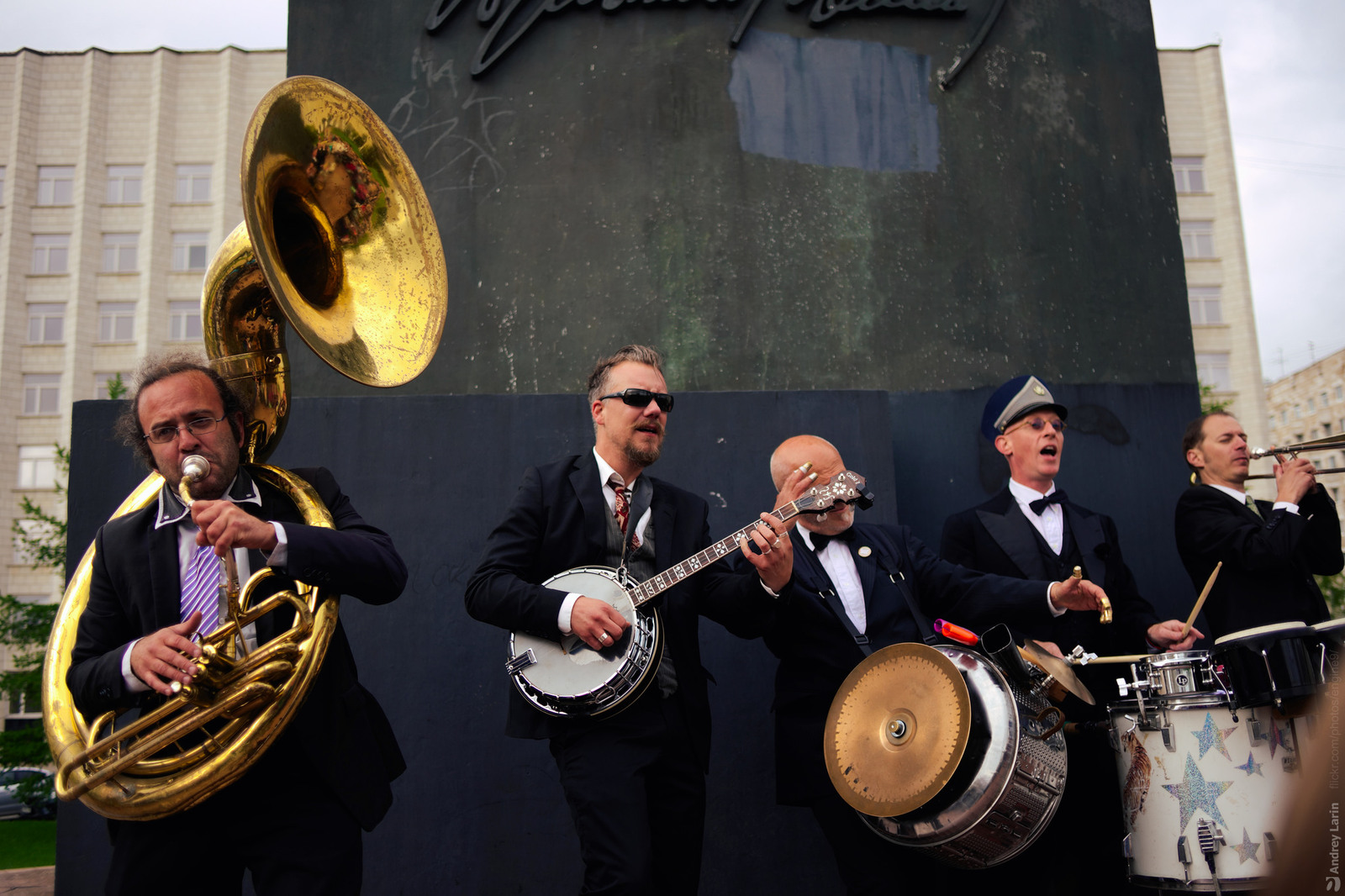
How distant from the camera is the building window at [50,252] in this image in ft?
116

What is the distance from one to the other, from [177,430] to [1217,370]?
122 feet

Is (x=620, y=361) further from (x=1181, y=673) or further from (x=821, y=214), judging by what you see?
(x=821, y=214)

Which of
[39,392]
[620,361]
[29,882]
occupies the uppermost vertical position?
[39,392]

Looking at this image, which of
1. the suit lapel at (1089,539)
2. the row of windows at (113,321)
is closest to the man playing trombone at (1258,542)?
the suit lapel at (1089,539)

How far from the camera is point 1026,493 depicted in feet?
15.8

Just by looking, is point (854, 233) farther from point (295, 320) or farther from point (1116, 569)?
point (295, 320)

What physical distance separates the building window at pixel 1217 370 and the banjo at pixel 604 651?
35457mm

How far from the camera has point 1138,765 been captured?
367cm

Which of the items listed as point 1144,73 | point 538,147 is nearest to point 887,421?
point 538,147

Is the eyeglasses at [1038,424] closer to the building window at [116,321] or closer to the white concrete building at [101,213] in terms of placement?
the white concrete building at [101,213]

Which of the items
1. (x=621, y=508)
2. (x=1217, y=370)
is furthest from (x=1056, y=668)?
(x=1217, y=370)

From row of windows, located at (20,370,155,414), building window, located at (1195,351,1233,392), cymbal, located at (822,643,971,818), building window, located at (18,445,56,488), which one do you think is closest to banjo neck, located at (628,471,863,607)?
cymbal, located at (822,643,971,818)

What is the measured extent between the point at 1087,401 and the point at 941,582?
7.92 ft

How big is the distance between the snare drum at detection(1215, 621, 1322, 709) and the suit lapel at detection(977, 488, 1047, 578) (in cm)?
112
